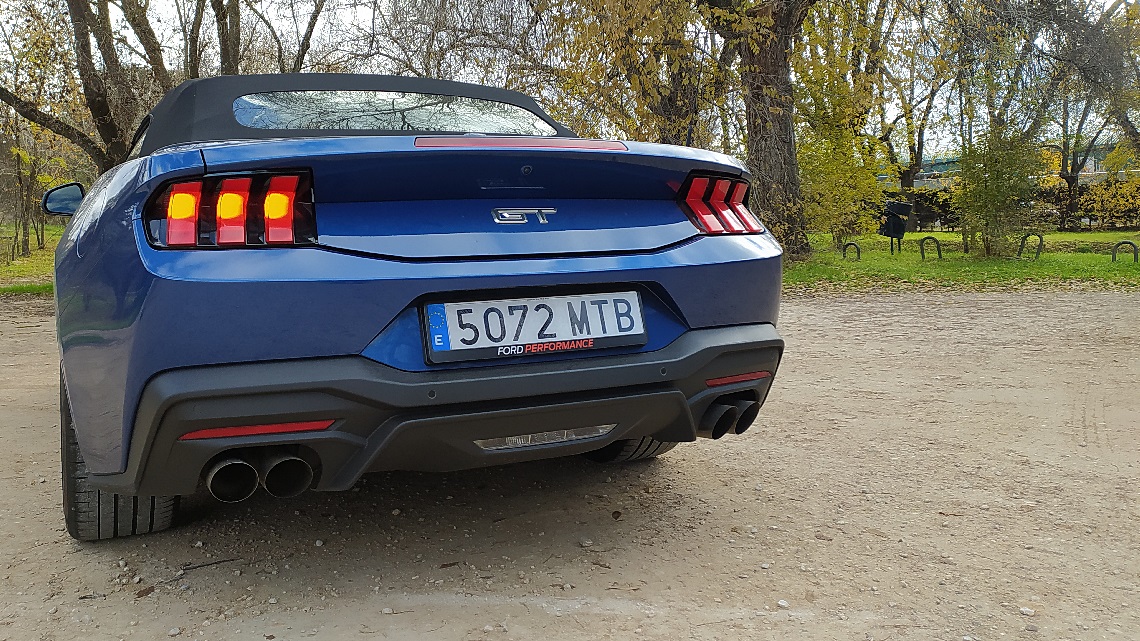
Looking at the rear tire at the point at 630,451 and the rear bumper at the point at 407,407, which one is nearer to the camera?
the rear bumper at the point at 407,407

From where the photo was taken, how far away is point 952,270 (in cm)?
1405

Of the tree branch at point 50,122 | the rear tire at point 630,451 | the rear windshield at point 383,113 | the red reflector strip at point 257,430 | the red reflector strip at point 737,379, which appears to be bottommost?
the rear tire at point 630,451

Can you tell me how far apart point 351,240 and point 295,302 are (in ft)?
0.64

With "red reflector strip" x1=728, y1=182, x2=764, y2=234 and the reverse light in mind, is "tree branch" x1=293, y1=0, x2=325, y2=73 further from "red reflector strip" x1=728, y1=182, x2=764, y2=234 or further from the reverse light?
the reverse light

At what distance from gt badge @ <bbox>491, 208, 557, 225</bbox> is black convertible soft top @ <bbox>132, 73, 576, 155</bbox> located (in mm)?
816

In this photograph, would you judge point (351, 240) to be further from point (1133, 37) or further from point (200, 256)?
point (1133, 37)

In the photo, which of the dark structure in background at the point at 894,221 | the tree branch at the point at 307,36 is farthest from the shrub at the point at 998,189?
the tree branch at the point at 307,36

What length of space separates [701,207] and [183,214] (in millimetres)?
1354

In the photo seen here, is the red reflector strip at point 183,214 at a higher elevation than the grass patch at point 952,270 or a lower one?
higher

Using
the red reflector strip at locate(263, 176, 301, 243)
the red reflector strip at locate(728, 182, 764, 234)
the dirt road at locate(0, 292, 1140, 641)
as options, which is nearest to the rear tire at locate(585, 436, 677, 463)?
the dirt road at locate(0, 292, 1140, 641)

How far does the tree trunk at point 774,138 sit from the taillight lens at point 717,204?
1201 centimetres

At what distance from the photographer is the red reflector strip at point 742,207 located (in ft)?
9.24

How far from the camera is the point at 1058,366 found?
5852 mm

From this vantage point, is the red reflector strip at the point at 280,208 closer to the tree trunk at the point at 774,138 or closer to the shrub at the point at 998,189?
the tree trunk at the point at 774,138
